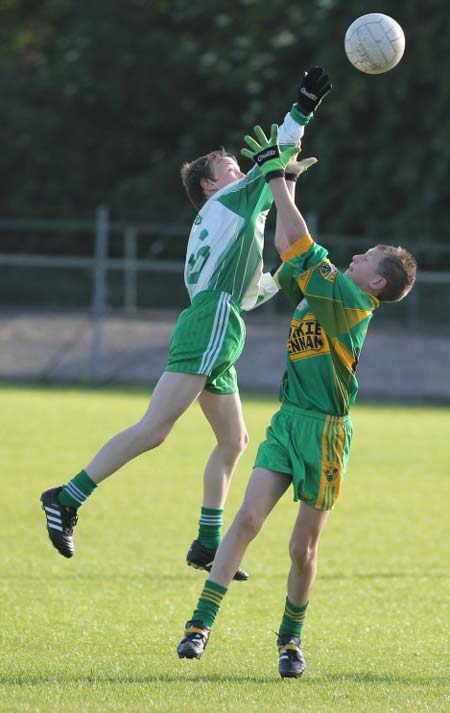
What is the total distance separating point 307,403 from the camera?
539cm

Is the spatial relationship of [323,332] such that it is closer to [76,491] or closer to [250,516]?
[250,516]

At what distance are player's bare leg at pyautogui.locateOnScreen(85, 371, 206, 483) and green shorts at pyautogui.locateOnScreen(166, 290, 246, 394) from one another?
6 centimetres

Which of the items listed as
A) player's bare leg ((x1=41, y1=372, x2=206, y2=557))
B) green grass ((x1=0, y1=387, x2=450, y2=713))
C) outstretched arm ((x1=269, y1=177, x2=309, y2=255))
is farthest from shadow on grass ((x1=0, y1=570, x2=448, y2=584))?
outstretched arm ((x1=269, y1=177, x2=309, y2=255))

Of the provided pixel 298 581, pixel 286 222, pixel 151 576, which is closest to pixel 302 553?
pixel 298 581

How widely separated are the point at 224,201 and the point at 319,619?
2319 millimetres

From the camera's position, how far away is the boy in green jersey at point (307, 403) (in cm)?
534

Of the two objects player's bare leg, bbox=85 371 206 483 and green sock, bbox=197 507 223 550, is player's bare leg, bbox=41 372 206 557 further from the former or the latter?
green sock, bbox=197 507 223 550

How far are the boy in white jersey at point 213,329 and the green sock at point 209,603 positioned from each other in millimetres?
813

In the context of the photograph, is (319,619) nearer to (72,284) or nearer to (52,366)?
(52,366)

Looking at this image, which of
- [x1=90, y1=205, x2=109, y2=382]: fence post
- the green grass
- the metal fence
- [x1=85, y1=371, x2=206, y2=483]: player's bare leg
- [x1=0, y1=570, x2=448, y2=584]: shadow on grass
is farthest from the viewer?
the metal fence

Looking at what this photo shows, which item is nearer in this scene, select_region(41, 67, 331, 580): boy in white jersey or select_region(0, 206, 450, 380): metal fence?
select_region(41, 67, 331, 580): boy in white jersey

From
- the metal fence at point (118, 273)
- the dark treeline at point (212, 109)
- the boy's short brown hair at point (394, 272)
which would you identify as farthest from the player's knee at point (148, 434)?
the dark treeline at point (212, 109)

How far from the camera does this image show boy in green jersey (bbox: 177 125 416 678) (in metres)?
5.34

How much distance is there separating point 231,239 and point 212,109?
26808 mm
